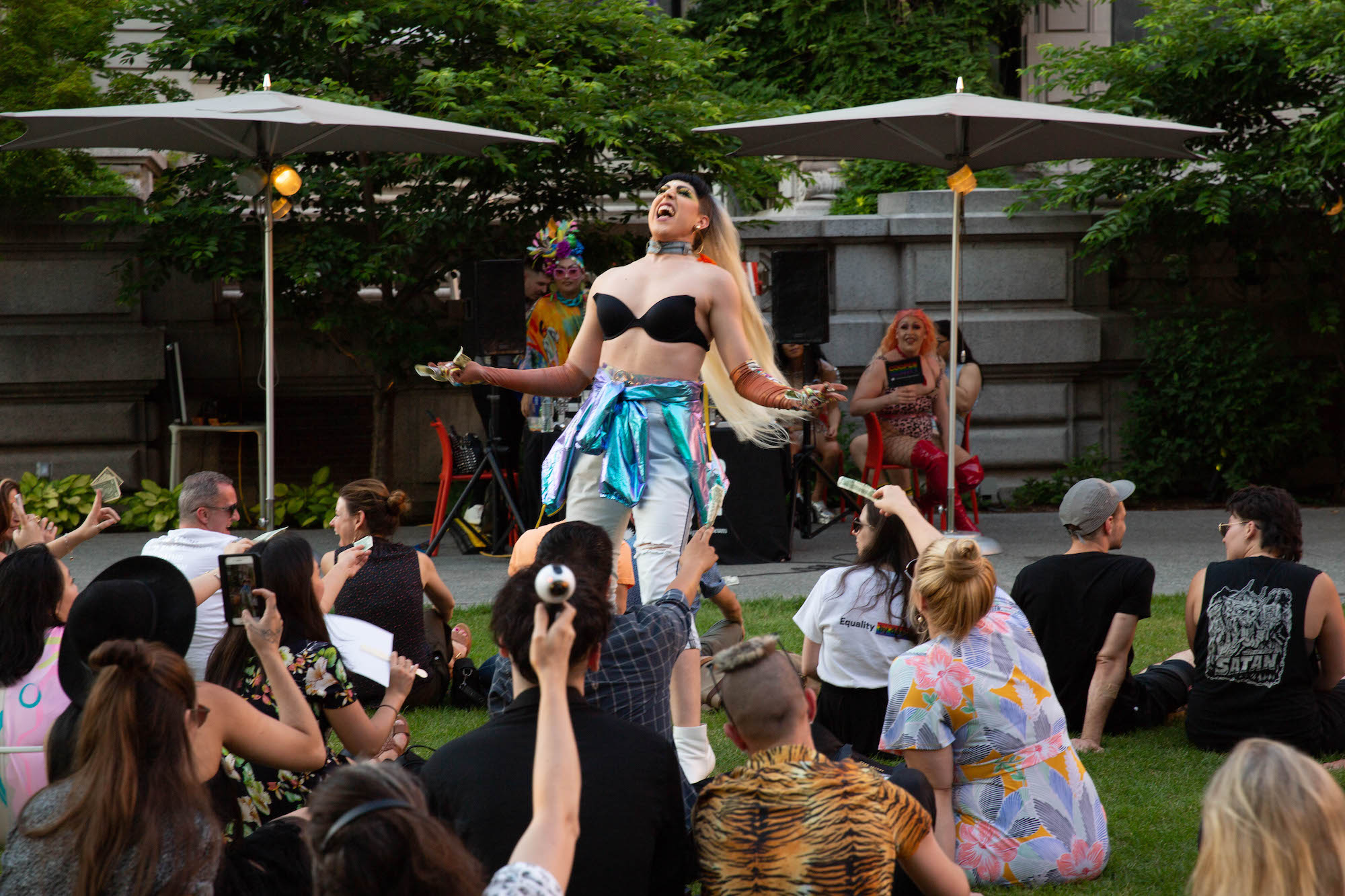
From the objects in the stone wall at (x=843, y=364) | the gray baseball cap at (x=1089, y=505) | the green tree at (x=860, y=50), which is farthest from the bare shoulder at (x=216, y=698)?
the green tree at (x=860, y=50)

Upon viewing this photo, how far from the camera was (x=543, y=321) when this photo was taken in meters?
8.96

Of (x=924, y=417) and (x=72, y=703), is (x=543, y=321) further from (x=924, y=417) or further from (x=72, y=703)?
(x=72, y=703)

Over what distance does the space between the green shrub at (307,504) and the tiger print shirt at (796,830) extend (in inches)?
314

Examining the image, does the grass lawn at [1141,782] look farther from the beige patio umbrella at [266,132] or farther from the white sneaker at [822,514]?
the white sneaker at [822,514]

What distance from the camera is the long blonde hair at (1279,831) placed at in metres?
1.87

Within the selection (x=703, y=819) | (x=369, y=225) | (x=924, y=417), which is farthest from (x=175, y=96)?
(x=703, y=819)

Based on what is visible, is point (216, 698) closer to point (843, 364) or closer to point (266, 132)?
point (266, 132)

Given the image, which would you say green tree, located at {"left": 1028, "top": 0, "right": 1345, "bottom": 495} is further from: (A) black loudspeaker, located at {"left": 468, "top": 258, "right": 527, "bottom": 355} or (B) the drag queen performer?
(B) the drag queen performer

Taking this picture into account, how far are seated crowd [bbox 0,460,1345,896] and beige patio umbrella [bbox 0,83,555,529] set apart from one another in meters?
2.63

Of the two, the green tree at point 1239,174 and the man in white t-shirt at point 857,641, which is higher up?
the green tree at point 1239,174

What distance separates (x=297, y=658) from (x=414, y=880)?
1634mm

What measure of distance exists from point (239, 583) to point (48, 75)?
25.6 ft

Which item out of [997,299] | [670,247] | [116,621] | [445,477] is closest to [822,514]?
[997,299]

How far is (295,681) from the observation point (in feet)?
10.8
